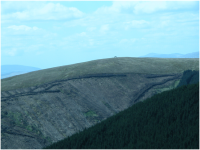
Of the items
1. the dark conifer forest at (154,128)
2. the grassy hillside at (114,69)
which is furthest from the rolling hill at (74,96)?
the dark conifer forest at (154,128)

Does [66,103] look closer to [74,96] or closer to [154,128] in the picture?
[74,96]

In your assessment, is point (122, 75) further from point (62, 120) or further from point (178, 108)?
point (178, 108)

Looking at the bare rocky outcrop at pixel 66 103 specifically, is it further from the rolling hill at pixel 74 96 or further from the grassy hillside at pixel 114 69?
the grassy hillside at pixel 114 69

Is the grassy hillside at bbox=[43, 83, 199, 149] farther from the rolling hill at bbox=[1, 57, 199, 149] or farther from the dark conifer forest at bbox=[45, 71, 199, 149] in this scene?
the rolling hill at bbox=[1, 57, 199, 149]

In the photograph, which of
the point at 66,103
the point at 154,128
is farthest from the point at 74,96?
the point at 154,128

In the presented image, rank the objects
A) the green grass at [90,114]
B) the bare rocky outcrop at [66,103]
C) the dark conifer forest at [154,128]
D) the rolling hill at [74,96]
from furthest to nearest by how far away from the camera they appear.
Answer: the green grass at [90,114] → the rolling hill at [74,96] → the bare rocky outcrop at [66,103] → the dark conifer forest at [154,128]

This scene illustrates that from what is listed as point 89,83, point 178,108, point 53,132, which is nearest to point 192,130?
point 178,108

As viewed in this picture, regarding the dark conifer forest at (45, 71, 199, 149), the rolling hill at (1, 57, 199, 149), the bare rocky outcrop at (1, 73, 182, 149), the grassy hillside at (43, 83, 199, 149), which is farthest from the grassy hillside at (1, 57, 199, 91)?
the grassy hillside at (43, 83, 199, 149)
